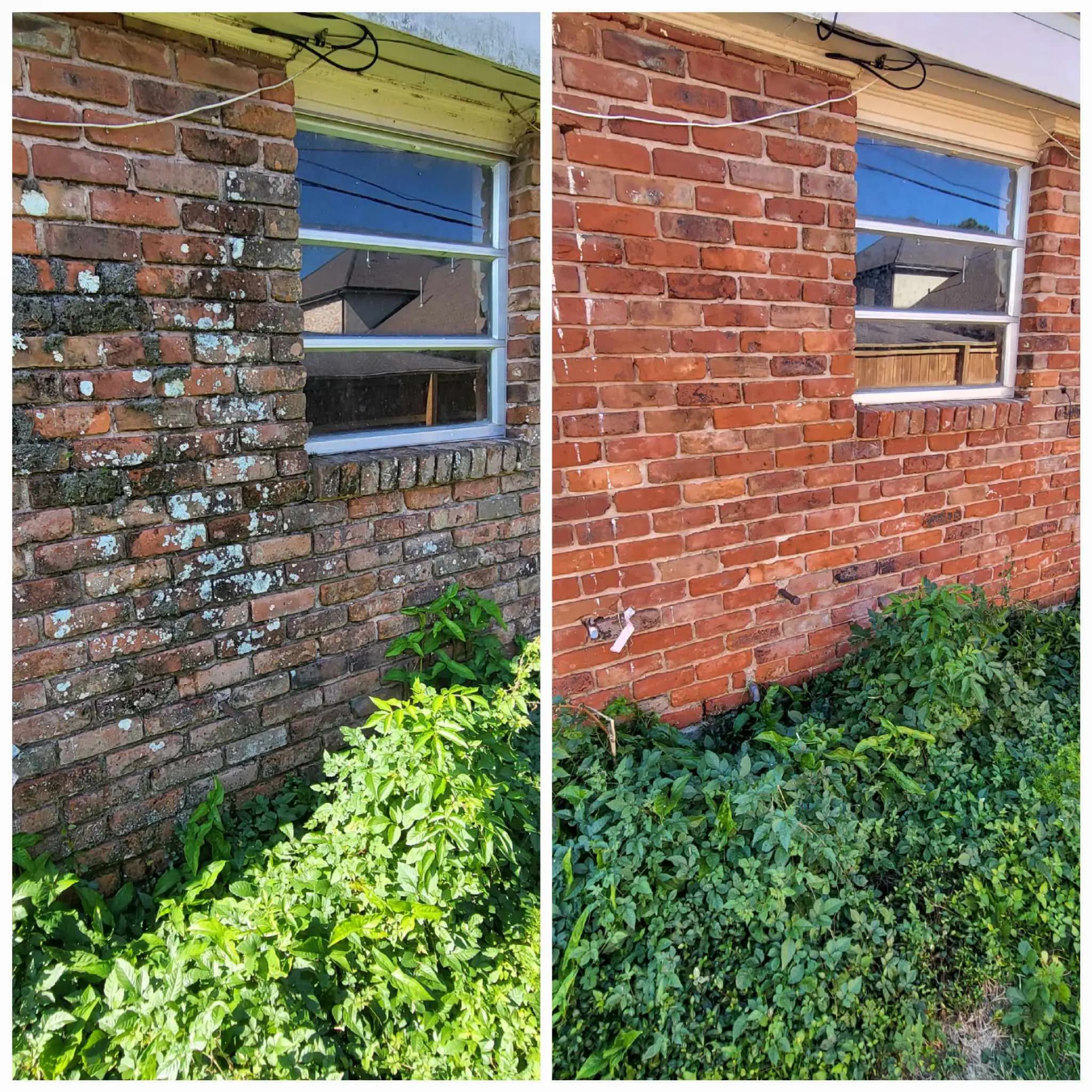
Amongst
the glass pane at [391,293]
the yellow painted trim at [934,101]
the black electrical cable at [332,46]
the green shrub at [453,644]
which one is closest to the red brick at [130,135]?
the black electrical cable at [332,46]

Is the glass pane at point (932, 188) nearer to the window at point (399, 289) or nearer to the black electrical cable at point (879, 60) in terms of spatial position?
the black electrical cable at point (879, 60)

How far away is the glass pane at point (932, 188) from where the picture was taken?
2.79 meters

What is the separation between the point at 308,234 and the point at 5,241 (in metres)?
0.82

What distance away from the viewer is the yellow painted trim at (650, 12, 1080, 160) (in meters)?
2.17

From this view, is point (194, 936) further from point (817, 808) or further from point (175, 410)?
point (817, 808)

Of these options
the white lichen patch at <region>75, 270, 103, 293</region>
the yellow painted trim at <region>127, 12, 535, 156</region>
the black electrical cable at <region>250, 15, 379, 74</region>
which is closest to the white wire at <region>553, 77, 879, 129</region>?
the yellow painted trim at <region>127, 12, 535, 156</region>

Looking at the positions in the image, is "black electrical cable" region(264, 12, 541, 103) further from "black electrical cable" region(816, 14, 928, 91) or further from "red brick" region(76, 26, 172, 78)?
"black electrical cable" region(816, 14, 928, 91)

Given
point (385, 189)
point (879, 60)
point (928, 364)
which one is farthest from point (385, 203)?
point (928, 364)

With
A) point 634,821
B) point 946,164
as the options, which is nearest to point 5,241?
point 634,821

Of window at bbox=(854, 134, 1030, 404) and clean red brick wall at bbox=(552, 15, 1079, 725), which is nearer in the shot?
clean red brick wall at bbox=(552, 15, 1079, 725)

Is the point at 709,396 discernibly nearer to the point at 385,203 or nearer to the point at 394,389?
the point at 394,389

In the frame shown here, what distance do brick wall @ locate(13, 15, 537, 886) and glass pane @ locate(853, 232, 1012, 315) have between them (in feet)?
5.47

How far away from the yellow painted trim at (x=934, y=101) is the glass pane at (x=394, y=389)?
3.88 ft

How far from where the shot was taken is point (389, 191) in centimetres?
251
